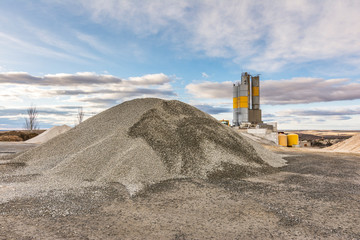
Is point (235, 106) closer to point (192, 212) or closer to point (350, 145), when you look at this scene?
point (350, 145)

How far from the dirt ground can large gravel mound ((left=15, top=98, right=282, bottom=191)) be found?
2.51 feet

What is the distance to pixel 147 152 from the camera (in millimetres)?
8133

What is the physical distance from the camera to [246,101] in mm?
31078

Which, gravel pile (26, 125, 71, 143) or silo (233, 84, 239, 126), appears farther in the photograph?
silo (233, 84, 239, 126)

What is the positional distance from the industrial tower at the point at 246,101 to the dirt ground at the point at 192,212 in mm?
24450

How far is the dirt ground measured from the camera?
3928mm

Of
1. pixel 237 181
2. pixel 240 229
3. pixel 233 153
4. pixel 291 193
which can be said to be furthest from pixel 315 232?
pixel 233 153

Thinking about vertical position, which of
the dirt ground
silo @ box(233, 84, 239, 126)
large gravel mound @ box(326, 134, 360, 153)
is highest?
silo @ box(233, 84, 239, 126)

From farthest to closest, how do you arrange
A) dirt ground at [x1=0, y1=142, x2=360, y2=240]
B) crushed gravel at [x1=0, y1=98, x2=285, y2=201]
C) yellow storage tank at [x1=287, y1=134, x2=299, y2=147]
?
yellow storage tank at [x1=287, y1=134, x2=299, y2=147] < crushed gravel at [x1=0, y1=98, x2=285, y2=201] < dirt ground at [x1=0, y1=142, x2=360, y2=240]

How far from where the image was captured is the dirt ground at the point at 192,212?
3928mm

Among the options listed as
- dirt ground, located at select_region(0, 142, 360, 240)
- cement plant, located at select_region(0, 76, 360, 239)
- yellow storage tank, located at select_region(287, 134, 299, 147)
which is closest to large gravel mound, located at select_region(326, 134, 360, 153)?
yellow storage tank, located at select_region(287, 134, 299, 147)

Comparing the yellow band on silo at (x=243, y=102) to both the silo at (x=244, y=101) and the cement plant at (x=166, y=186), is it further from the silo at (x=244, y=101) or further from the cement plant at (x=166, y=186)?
the cement plant at (x=166, y=186)

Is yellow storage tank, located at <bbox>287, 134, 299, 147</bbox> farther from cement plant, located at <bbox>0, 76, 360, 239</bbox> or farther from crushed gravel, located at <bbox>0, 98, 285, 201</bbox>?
crushed gravel, located at <bbox>0, 98, 285, 201</bbox>

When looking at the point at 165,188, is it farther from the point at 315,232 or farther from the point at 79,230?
the point at 315,232
